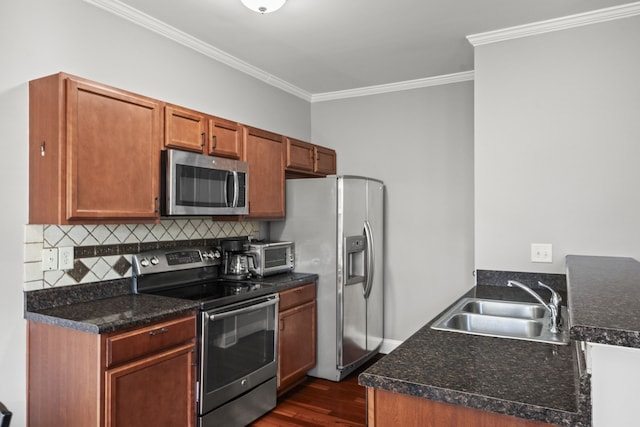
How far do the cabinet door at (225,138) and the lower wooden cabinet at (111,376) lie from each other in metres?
1.16

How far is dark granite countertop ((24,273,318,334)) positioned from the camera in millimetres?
1936

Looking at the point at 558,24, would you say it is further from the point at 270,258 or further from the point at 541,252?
the point at 270,258

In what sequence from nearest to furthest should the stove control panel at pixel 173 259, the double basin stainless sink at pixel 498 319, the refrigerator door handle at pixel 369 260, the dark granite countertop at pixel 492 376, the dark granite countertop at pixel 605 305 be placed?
1. the dark granite countertop at pixel 605 305
2. the dark granite countertop at pixel 492 376
3. the double basin stainless sink at pixel 498 319
4. the stove control panel at pixel 173 259
5. the refrigerator door handle at pixel 369 260

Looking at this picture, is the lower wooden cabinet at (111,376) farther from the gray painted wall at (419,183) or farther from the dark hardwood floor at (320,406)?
the gray painted wall at (419,183)

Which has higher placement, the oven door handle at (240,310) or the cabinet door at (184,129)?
the cabinet door at (184,129)

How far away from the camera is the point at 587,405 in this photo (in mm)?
968

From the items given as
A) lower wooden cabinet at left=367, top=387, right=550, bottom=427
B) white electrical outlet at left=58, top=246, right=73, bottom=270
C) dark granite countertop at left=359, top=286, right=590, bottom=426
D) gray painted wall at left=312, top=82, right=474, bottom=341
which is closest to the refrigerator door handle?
gray painted wall at left=312, top=82, right=474, bottom=341

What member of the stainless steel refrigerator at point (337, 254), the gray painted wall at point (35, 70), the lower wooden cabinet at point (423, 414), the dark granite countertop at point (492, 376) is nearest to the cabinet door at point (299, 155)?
the stainless steel refrigerator at point (337, 254)

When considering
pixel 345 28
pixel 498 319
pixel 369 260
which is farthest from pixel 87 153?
pixel 369 260

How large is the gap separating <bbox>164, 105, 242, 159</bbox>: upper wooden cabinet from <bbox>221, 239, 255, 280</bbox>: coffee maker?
67 cm

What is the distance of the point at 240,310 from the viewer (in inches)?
104

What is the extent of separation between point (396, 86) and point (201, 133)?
2124 millimetres

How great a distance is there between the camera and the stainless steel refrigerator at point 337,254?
11.3 feet

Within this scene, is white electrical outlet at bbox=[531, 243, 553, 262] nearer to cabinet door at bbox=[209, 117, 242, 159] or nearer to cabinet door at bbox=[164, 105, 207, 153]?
cabinet door at bbox=[209, 117, 242, 159]
